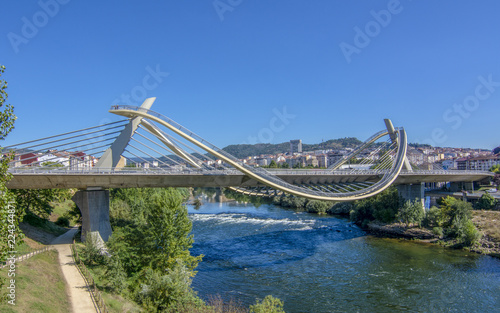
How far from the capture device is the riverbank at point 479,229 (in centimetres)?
2805

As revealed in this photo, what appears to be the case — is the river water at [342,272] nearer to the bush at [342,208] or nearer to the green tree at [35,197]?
the green tree at [35,197]

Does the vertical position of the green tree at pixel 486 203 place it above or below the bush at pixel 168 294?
above

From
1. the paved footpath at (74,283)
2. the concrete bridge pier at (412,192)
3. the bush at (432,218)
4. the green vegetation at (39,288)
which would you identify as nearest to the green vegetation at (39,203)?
the paved footpath at (74,283)

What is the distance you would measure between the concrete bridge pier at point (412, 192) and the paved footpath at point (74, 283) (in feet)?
120

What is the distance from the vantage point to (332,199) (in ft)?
79.2

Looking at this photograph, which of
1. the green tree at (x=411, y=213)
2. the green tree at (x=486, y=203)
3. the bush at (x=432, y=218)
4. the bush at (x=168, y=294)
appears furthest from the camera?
the green tree at (x=486, y=203)

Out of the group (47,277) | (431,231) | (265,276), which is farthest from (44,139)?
(431,231)

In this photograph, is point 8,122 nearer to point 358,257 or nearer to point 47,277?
point 47,277

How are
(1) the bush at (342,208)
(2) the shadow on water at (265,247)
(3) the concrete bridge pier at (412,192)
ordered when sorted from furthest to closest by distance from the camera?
(1) the bush at (342,208) < (3) the concrete bridge pier at (412,192) < (2) the shadow on water at (265,247)

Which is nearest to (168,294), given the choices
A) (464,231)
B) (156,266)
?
(156,266)

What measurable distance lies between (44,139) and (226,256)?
16061mm

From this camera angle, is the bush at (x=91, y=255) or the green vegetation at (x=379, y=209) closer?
the bush at (x=91, y=255)

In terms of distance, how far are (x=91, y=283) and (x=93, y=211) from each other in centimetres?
899

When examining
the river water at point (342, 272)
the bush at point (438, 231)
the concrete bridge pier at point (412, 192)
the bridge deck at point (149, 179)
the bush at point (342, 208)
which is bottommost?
the river water at point (342, 272)
